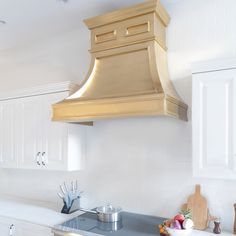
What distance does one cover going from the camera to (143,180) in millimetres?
2348

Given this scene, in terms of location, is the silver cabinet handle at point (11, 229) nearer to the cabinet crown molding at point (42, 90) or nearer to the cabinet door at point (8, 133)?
the cabinet door at point (8, 133)

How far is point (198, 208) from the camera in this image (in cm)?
203

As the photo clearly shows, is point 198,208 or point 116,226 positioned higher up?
point 198,208

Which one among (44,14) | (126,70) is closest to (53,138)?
(126,70)

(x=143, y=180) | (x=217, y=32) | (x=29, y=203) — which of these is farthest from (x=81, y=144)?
(x=217, y=32)

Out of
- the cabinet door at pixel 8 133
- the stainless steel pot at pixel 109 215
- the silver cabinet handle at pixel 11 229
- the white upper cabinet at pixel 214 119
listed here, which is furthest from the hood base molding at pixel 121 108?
the silver cabinet handle at pixel 11 229

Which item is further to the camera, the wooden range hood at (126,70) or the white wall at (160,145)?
the white wall at (160,145)

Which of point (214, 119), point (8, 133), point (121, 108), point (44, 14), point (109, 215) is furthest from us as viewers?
point (8, 133)

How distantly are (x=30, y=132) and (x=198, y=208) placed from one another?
1793 mm

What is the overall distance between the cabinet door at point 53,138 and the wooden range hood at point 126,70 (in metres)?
0.37

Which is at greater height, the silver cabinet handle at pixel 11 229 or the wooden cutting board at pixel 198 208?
the wooden cutting board at pixel 198 208

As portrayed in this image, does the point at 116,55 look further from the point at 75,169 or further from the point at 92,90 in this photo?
the point at 75,169

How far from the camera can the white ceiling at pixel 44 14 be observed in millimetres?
2305

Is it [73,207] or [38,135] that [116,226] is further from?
[38,135]
